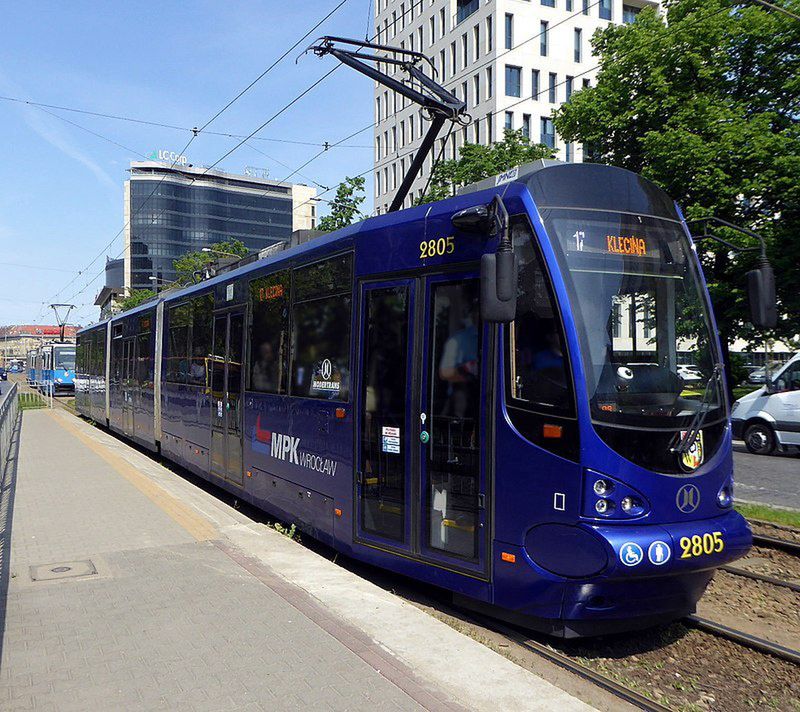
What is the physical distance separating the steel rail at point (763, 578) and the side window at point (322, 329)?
13.0 feet

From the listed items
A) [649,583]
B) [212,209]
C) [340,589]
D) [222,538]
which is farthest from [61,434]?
[212,209]

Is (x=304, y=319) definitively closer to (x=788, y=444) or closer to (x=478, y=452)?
(x=478, y=452)

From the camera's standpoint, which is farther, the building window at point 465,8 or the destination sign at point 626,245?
the building window at point 465,8

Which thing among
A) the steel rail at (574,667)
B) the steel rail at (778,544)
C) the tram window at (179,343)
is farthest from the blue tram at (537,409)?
the tram window at (179,343)

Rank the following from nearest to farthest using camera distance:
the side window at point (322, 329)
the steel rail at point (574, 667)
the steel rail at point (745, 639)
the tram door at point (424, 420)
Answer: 1. the steel rail at point (574, 667)
2. the steel rail at point (745, 639)
3. the tram door at point (424, 420)
4. the side window at point (322, 329)

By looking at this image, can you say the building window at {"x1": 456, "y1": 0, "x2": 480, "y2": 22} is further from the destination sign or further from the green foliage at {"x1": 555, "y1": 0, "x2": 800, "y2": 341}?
the destination sign

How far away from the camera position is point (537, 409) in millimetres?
5262

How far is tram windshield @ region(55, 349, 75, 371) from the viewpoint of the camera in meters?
44.4

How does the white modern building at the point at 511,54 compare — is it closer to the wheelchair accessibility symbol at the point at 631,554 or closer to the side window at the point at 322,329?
the side window at the point at 322,329

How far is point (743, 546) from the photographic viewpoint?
5422 millimetres

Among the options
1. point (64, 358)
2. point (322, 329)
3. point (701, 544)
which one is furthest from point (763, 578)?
point (64, 358)

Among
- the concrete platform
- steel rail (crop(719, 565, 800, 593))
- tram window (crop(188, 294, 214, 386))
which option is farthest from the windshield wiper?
tram window (crop(188, 294, 214, 386))

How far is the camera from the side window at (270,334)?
28.4ft

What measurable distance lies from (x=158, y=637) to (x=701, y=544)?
367 cm
